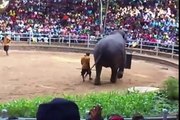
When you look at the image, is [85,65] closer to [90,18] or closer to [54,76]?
[54,76]

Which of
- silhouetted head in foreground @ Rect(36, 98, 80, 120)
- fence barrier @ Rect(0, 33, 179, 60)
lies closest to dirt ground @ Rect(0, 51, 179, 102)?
fence barrier @ Rect(0, 33, 179, 60)

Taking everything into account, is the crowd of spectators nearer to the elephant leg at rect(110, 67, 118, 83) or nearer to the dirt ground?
the dirt ground

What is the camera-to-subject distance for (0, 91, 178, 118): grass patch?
956 centimetres

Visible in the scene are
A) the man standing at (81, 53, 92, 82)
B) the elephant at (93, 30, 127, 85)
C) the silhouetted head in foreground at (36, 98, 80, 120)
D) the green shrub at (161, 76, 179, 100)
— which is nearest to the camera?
the silhouetted head in foreground at (36, 98, 80, 120)

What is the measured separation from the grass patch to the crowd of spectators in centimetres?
1354

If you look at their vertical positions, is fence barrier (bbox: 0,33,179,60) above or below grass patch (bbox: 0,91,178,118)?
above

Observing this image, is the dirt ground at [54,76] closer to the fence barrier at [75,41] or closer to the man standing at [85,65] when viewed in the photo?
the man standing at [85,65]

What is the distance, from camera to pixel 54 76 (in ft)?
59.2

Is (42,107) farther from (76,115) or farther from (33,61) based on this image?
(33,61)

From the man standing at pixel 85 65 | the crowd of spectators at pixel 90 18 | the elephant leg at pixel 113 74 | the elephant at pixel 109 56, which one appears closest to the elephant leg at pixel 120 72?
the elephant at pixel 109 56

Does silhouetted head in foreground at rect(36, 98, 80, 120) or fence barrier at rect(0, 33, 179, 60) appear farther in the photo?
fence barrier at rect(0, 33, 179, 60)

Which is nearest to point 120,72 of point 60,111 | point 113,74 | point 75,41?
point 113,74

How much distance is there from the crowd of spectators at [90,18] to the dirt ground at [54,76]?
346 centimetres

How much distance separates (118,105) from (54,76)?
8195mm
